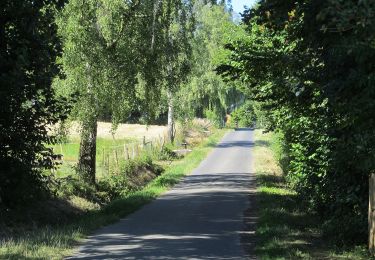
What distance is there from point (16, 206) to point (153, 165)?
59.1 feet

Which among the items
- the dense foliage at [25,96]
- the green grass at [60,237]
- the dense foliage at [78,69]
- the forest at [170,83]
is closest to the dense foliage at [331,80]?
the forest at [170,83]

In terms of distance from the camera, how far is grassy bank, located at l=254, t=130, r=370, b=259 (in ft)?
28.5

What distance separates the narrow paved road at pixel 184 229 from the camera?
8992 mm

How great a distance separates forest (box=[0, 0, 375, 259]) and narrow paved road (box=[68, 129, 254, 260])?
6.93 feet

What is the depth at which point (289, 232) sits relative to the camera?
35.5 ft

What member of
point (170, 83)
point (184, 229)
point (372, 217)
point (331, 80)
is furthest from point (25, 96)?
point (170, 83)

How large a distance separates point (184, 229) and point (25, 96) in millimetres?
4641

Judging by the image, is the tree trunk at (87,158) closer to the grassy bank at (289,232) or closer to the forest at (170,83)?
the forest at (170,83)

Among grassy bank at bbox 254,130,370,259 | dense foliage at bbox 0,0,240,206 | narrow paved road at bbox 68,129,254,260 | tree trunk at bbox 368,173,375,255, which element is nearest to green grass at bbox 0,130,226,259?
narrow paved road at bbox 68,129,254,260

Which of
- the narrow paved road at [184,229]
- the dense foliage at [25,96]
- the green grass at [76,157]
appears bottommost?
the narrow paved road at [184,229]

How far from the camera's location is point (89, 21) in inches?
647

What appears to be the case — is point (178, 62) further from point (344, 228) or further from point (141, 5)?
point (344, 228)

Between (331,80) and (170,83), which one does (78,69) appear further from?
(331,80)

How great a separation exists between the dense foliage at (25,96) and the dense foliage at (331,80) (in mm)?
4604
